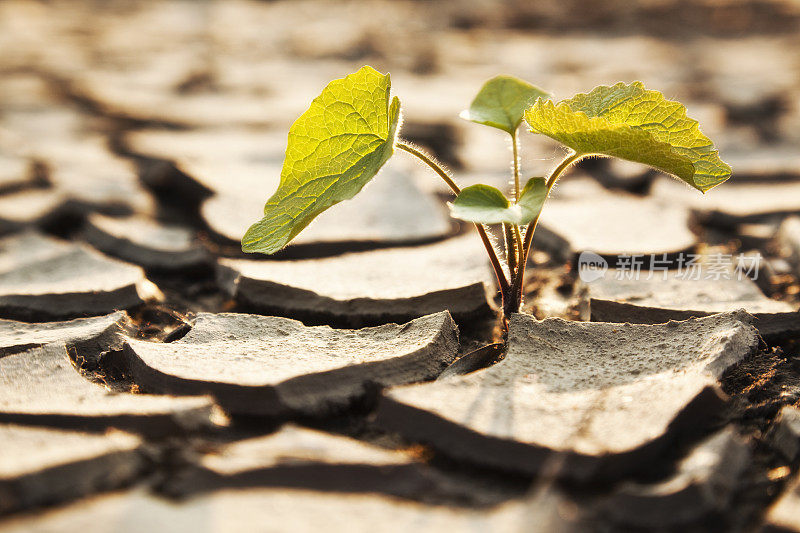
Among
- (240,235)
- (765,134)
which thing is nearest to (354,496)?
(240,235)

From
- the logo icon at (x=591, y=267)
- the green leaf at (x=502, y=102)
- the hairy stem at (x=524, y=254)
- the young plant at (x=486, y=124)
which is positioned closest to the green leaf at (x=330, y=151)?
the young plant at (x=486, y=124)

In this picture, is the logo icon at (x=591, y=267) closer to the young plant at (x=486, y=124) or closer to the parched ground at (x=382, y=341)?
the parched ground at (x=382, y=341)

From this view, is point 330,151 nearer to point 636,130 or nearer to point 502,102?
point 502,102

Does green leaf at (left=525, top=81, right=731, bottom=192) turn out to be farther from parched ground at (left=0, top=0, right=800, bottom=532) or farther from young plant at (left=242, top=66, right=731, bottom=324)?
parched ground at (left=0, top=0, right=800, bottom=532)

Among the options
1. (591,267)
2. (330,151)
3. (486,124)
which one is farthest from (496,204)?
(591,267)

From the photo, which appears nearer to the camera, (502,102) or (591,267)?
(502,102)

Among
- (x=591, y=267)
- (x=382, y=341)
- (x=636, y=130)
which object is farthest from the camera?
(x=591, y=267)
